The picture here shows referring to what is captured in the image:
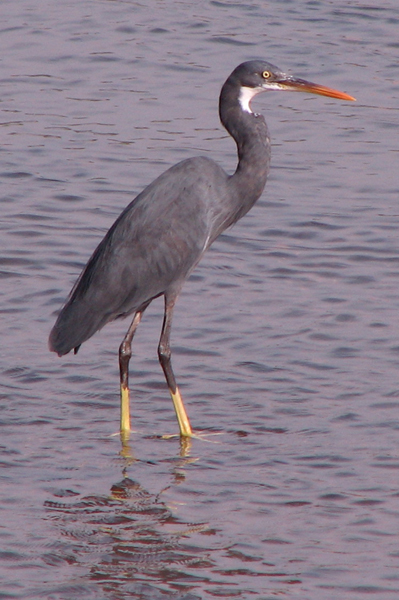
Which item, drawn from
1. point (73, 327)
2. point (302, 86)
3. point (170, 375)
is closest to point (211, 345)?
point (170, 375)

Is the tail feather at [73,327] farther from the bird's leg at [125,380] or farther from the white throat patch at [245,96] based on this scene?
the white throat patch at [245,96]

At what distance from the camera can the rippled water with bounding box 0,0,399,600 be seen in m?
5.33

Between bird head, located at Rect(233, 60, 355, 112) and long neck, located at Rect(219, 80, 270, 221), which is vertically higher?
bird head, located at Rect(233, 60, 355, 112)

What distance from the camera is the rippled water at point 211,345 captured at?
5332 mm

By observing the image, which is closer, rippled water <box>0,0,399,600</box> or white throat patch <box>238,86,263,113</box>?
rippled water <box>0,0,399,600</box>

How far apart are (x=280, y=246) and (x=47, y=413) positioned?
3.18 meters

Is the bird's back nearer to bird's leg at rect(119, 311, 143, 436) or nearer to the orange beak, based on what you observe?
bird's leg at rect(119, 311, 143, 436)

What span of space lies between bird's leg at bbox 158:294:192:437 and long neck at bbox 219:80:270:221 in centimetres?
81

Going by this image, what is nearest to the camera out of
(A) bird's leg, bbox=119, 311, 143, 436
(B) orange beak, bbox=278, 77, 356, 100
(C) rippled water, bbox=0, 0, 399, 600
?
(C) rippled water, bbox=0, 0, 399, 600

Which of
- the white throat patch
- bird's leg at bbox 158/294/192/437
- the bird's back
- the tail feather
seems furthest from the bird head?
the tail feather

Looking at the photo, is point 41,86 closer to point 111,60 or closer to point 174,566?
point 111,60

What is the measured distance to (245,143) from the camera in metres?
7.15

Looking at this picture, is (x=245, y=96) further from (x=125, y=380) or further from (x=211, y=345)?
(x=125, y=380)

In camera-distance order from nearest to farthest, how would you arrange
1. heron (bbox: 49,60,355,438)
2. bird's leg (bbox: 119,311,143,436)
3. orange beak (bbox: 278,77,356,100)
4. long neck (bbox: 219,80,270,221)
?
bird's leg (bbox: 119,311,143,436) < heron (bbox: 49,60,355,438) < long neck (bbox: 219,80,270,221) < orange beak (bbox: 278,77,356,100)
